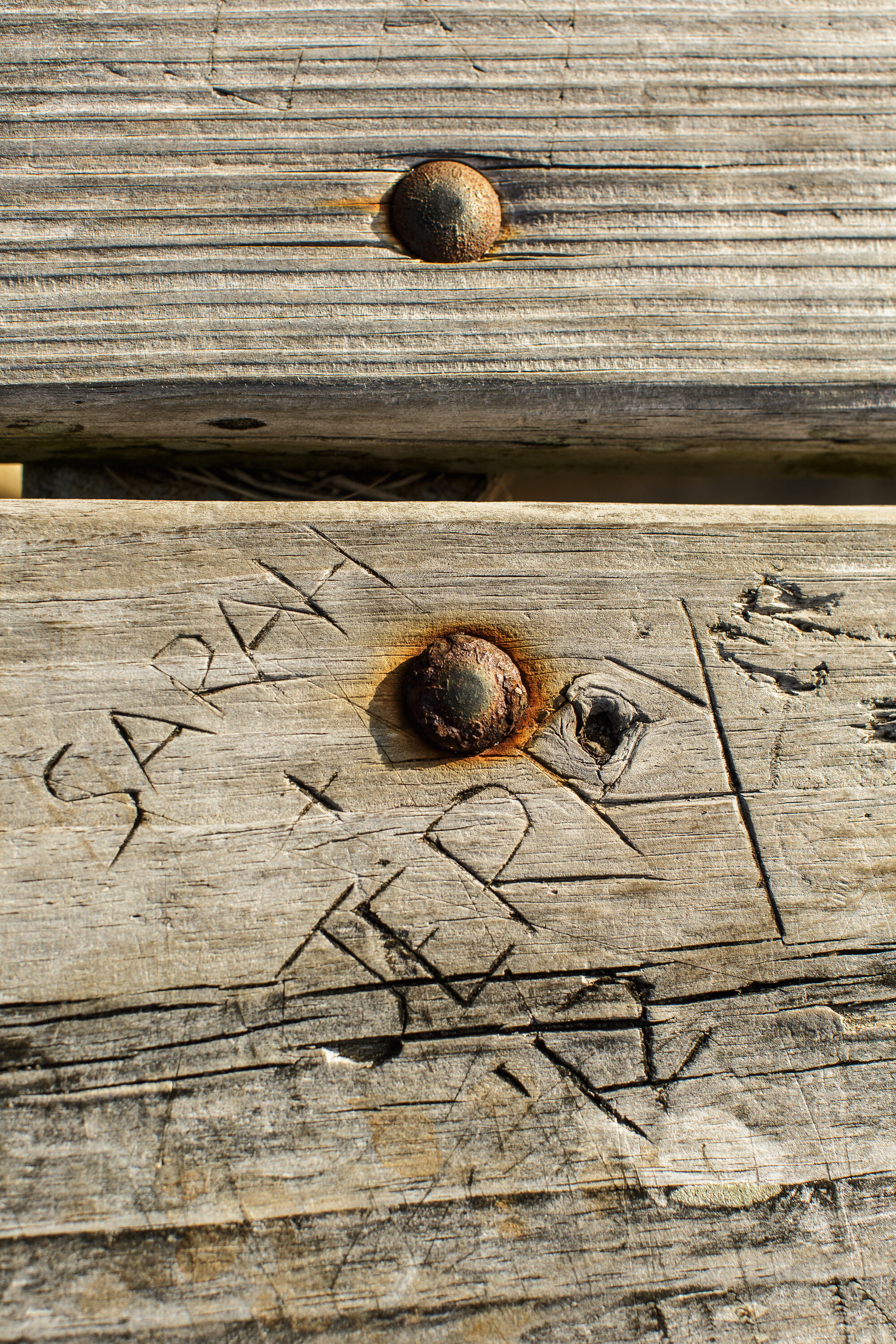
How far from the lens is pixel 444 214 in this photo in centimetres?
119

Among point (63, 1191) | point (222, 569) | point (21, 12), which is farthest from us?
point (21, 12)

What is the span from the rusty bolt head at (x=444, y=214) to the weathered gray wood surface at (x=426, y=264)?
25 mm

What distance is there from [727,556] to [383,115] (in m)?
0.89

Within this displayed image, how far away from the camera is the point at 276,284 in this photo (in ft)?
3.90

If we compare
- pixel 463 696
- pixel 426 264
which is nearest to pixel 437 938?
pixel 463 696

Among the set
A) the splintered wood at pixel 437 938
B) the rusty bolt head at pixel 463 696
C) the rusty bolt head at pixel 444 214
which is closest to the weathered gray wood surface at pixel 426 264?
the rusty bolt head at pixel 444 214

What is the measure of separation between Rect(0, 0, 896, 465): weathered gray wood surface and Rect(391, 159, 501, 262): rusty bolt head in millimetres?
25

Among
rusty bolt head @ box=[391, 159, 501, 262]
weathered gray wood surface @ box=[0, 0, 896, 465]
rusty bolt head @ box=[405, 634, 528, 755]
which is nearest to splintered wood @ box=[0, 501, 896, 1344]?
rusty bolt head @ box=[405, 634, 528, 755]

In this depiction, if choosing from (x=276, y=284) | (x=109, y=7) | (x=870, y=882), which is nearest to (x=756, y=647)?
(x=870, y=882)

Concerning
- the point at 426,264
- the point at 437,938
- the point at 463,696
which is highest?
the point at 426,264

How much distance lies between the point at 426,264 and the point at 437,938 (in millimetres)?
1029

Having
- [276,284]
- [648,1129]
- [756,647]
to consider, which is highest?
[276,284]

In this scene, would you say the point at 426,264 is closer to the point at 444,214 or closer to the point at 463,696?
the point at 444,214

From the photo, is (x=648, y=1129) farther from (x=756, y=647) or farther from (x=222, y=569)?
(x=222, y=569)
